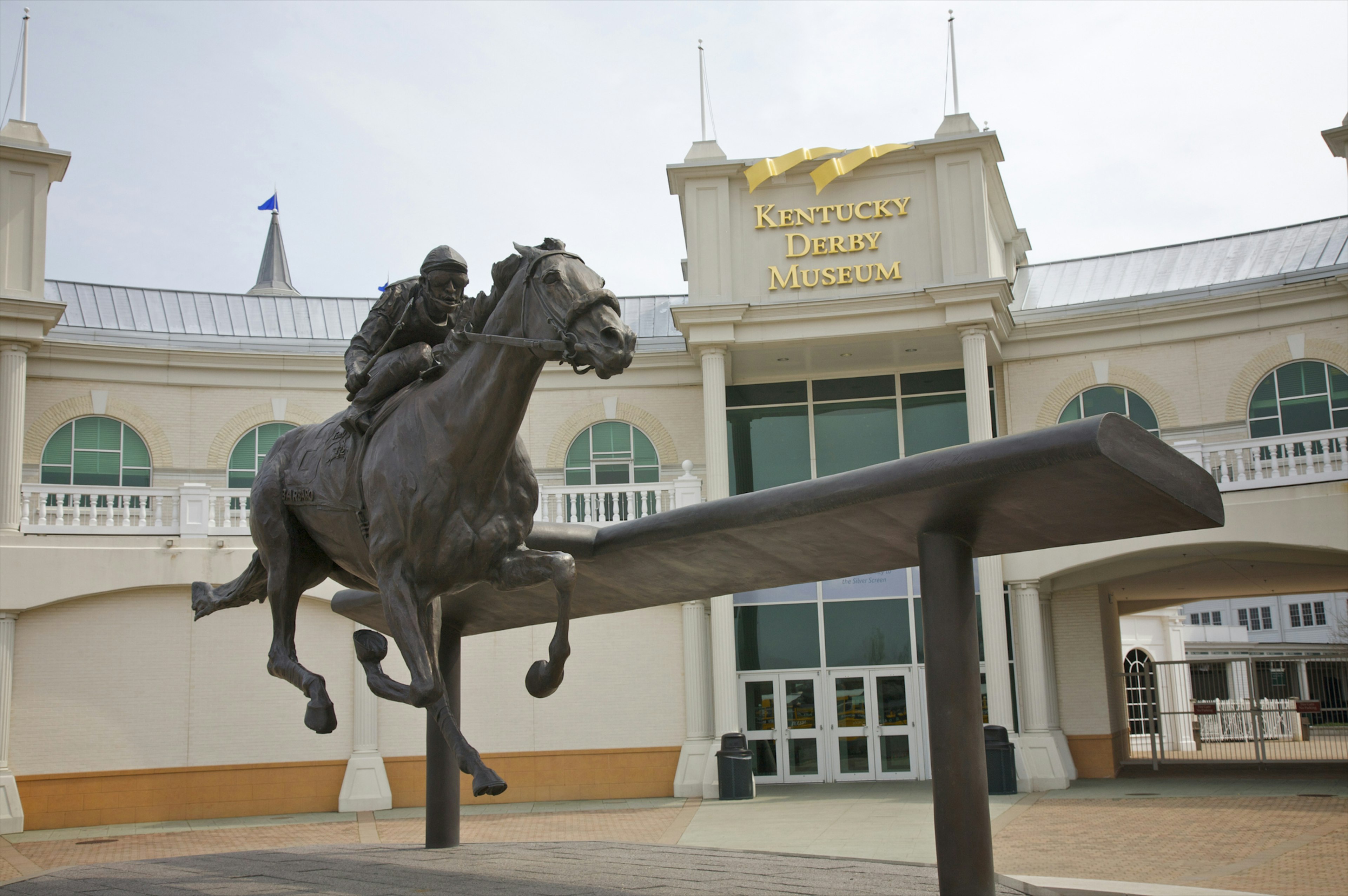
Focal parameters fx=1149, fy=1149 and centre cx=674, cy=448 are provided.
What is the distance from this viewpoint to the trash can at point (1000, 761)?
18875 millimetres

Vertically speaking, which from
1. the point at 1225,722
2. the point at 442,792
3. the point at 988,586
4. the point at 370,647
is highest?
the point at 988,586

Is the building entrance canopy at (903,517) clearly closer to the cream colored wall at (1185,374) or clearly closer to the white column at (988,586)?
the white column at (988,586)

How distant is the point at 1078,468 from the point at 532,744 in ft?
55.4

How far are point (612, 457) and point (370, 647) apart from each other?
667 inches

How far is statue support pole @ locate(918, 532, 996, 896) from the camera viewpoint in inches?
202

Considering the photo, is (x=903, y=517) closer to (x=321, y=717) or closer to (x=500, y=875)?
(x=321, y=717)

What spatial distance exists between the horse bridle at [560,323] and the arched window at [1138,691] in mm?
21349

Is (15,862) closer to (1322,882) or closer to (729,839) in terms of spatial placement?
(729,839)

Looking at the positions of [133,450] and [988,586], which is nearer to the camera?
[988,586]

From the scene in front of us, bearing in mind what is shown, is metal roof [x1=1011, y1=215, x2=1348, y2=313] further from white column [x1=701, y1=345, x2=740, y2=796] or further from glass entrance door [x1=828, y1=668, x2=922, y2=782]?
glass entrance door [x1=828, y1=668, x2=922, y2=782]

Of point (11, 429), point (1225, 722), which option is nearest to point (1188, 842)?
point (11, 429)

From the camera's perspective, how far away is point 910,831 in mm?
14609

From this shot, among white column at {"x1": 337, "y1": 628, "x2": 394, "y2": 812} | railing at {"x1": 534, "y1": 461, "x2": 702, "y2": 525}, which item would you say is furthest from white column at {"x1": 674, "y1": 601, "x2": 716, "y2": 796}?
white column at {"x1": 337, "y1": 628, "x2": 394, "y2": 812}

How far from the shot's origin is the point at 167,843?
15.8m
